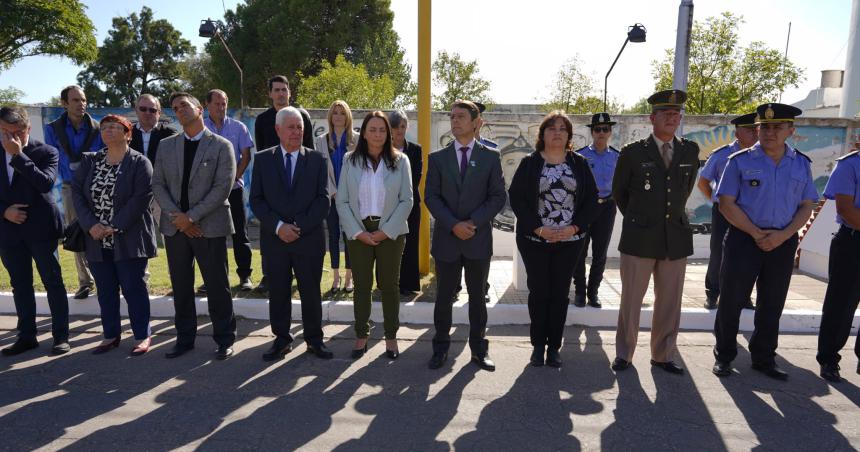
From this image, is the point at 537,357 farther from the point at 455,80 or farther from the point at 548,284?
the point at 455,80

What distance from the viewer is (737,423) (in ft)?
11.1

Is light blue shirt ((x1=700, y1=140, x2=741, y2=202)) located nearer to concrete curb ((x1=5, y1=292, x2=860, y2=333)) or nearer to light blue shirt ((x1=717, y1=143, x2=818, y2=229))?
concrete curb ((x1=5, y1=292, x2=860, y2=333))

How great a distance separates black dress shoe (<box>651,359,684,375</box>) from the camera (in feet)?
13.8

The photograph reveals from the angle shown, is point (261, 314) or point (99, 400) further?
point (261, 314)

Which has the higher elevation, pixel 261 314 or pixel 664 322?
pixel 664 322

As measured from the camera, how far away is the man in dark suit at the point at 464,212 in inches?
168

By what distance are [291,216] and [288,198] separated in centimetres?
15

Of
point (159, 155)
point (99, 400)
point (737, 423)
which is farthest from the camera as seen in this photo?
point (159, 155)

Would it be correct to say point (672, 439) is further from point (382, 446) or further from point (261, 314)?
point (261, 314)

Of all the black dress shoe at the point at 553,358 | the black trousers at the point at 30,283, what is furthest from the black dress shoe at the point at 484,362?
the black trousers at the point at 30,283

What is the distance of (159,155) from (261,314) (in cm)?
196

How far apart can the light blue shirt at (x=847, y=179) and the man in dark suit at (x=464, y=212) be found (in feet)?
8.52

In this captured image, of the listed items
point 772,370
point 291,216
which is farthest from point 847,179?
point 291,216

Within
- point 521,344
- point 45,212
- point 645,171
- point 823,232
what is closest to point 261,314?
point 45,212
